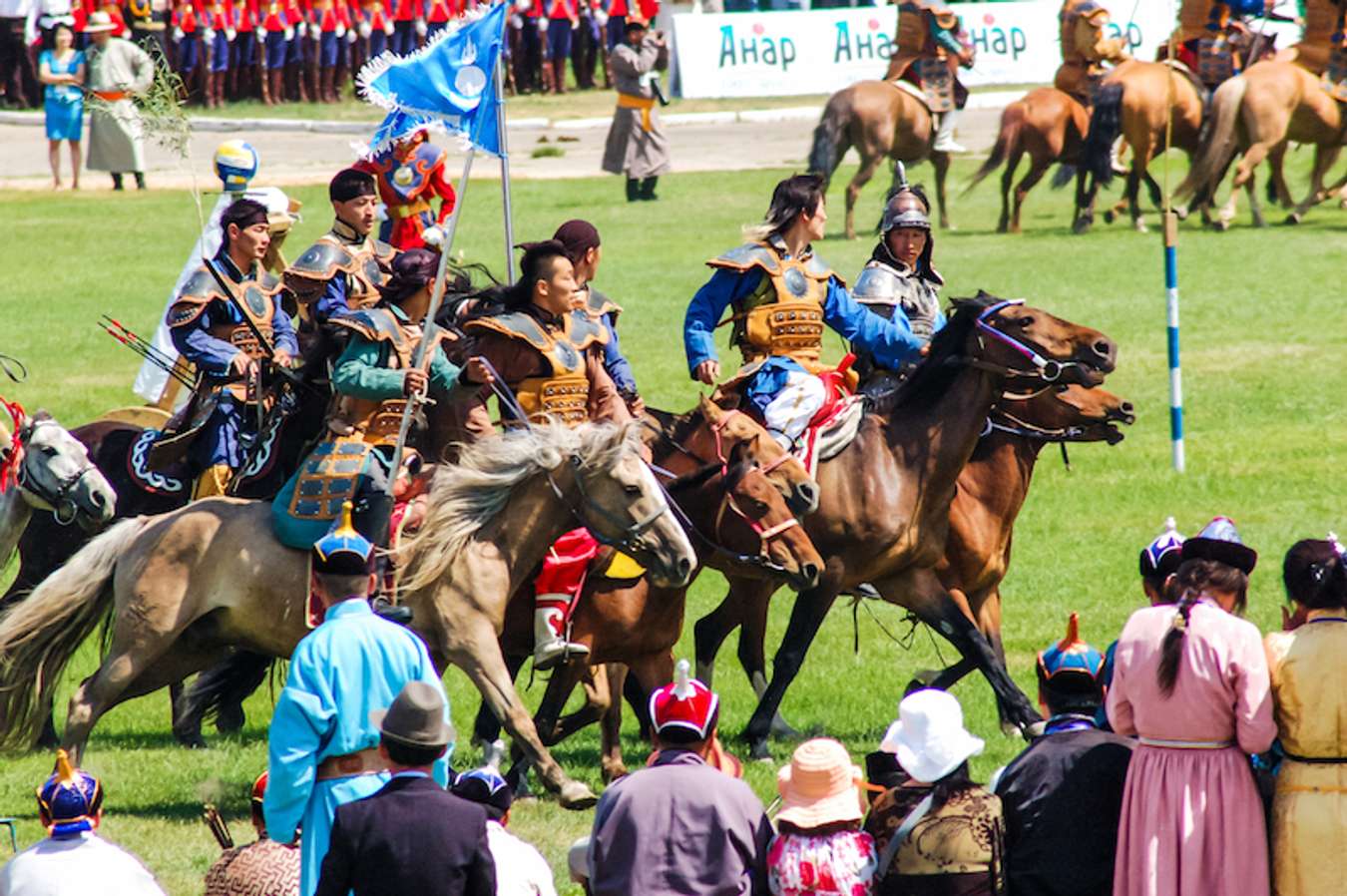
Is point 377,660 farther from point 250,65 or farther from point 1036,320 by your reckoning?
point 250,65

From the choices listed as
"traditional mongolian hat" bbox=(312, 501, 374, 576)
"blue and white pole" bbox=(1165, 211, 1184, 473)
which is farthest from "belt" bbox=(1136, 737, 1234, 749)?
"blue and white pole" bbox=(1165, 211, 1184, 473)

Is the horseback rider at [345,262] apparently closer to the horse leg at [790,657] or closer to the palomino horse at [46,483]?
the palomino horse at [46,483]

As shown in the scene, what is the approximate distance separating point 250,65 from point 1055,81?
1575 cm

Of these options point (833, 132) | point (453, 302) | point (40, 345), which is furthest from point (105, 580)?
point (833, 132)

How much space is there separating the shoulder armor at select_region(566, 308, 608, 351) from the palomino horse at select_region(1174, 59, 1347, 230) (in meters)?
18.5

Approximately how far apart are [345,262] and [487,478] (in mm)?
2806

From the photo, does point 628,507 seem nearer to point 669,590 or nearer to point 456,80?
point 669,590

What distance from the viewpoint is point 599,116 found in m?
38.7

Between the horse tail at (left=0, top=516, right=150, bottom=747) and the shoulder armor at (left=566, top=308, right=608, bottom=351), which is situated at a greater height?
the shoulder armor at (left=566, top=308, right=608, bottom=351)

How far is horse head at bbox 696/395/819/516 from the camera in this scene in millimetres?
10539

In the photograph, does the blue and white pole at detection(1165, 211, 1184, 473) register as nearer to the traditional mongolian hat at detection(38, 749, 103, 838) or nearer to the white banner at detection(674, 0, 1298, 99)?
the traditional mongolian hat at detection(38, 749, 103, 838)

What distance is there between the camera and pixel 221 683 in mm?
11078

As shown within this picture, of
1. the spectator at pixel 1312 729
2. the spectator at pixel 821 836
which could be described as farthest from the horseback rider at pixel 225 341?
the spectator at pixel 1312 729

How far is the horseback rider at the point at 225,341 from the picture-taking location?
11289 mm
